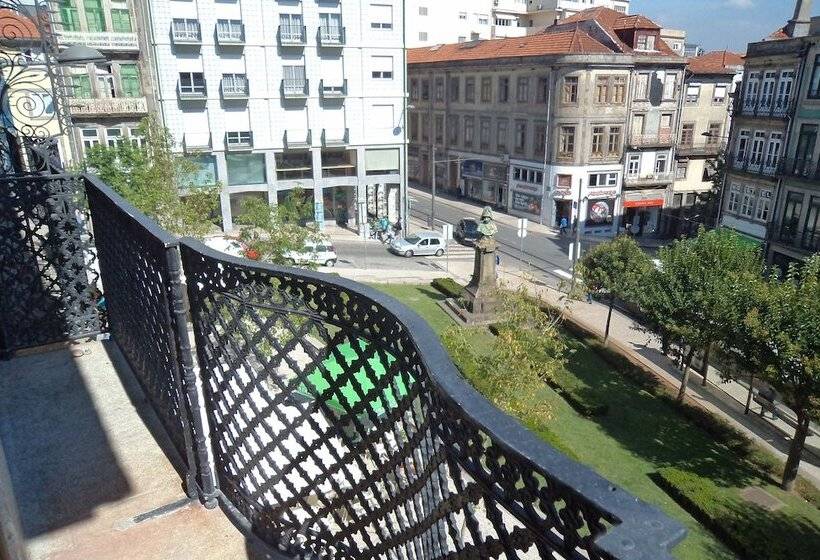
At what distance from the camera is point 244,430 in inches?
154

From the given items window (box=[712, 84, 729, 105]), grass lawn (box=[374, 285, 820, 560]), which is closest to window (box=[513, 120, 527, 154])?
window (box=[712, 84, 729, 105])

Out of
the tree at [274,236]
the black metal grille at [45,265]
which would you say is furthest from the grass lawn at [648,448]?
the tree at [274,236]

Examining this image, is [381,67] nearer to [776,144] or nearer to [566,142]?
[566,142]

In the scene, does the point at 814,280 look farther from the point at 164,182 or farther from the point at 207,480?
the point at 164,182

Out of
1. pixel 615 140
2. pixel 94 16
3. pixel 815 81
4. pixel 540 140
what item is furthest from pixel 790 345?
pixel 94 16

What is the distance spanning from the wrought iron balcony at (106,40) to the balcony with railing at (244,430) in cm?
2656

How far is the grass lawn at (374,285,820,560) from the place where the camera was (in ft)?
40.8

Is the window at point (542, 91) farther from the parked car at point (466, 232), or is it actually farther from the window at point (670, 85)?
the parked car at point (466, 232)

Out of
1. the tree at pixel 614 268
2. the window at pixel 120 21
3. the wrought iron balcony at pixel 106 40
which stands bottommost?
the tree at pixel 614 268

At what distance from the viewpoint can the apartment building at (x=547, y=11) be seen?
59.8 metres

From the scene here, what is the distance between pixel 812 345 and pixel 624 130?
25.3 m

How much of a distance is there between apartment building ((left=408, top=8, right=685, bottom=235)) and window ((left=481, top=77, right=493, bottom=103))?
0.20ft

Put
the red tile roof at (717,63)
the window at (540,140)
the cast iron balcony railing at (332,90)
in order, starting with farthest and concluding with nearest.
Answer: the red tile roof at (717,63)
the window at (540,140)
the cast iron balcony railing at (332,90)

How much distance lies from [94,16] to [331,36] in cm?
1104
